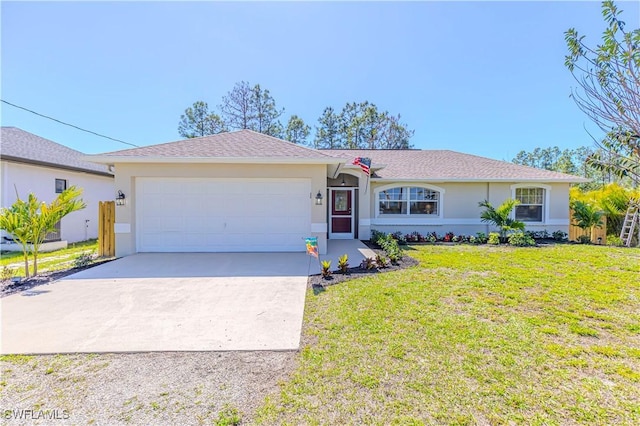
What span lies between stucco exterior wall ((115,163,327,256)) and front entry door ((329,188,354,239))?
359 centimetres

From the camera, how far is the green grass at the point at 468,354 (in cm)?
221

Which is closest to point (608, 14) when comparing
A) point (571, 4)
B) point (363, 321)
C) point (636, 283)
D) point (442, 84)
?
point (571, 4)

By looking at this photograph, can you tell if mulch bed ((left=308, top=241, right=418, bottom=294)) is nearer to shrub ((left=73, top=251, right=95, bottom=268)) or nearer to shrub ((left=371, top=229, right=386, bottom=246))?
shrub ((left=371, top=229, right=386, bottom=246))

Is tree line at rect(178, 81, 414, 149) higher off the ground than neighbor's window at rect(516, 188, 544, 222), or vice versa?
tree line at rect(178, 81, 414, 149)

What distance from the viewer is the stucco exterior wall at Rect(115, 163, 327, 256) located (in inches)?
321

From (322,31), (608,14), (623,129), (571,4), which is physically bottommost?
(623,129)

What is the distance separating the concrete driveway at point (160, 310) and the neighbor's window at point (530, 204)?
1107 centimetres

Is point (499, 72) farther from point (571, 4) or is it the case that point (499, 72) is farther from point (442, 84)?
point (571, 4)

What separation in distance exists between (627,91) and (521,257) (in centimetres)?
633

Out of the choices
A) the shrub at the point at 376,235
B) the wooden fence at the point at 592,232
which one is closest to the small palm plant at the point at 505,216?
the wooden fence at the point at 592,232

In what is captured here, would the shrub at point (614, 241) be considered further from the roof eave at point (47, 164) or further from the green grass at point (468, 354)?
the roof eave at point (47, 164)

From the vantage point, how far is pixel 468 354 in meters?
3.00

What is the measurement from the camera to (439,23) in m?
9.18

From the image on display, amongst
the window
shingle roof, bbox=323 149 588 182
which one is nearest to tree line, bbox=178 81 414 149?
shingle roof, bbox=323 149 588 182
